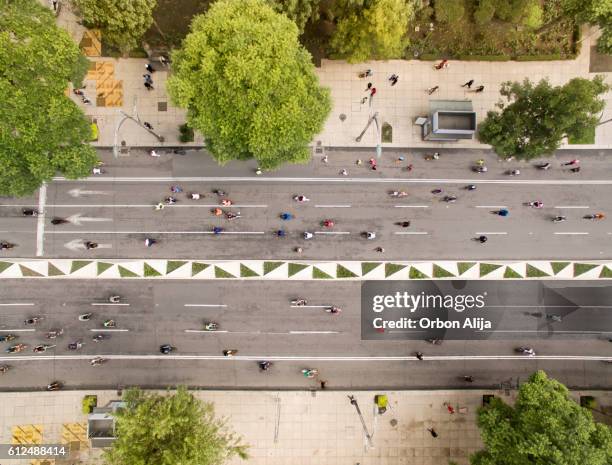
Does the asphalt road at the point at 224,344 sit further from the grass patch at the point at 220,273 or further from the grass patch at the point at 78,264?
the grass patch at the point at 78,264

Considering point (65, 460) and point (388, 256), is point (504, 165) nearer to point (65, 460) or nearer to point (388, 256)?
point (388, 256)

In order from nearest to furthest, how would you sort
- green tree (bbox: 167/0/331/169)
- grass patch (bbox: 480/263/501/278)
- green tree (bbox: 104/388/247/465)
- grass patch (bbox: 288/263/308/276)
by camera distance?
green tree (bbox: 167/0/331/169) < green tree (bbox: 104/388/247/465) < grass patch (bbox: 288/263/308/276) < grass patch (bbox: 480/263/501/278)

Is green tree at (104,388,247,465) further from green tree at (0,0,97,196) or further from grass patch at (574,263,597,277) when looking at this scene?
grass patch at (574,263,597,277)

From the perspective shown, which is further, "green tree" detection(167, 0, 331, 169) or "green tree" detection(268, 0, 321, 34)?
"green tree" detection(268, 0, 321, 34)

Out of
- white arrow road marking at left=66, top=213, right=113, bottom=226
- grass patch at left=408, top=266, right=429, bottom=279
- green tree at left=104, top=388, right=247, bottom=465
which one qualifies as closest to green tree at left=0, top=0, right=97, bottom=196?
white arrow road marking at left=66, top=213, right=113, bottom=226

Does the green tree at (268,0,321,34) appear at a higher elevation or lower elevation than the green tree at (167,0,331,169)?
higher

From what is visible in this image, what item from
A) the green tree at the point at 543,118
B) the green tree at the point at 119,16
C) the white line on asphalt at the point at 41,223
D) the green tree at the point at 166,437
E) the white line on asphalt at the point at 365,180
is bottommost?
the green tree at the point at 166,437

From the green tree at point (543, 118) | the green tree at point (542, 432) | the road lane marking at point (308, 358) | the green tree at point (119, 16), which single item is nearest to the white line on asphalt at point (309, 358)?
the road lane marking at point (308, 358)
